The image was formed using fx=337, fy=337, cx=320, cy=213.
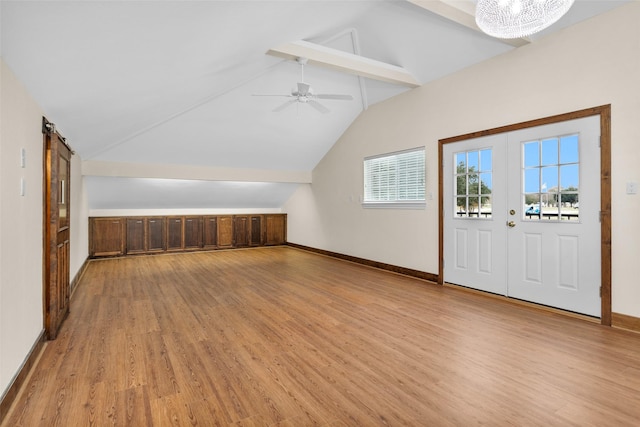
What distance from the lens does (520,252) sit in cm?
378

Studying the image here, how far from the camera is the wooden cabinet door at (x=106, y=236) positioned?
677cm

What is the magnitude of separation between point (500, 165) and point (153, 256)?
6672 millimetres

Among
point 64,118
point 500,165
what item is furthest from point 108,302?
point 500,165

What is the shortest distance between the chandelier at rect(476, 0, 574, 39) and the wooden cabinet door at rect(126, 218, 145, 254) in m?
7.21

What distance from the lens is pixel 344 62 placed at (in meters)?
4.38

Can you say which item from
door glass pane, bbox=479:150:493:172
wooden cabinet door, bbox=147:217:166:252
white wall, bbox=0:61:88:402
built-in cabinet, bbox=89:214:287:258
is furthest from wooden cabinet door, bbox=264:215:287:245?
white wall, bbox=0:61:88:402

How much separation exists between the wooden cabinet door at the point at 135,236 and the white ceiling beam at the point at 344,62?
522 centimetres

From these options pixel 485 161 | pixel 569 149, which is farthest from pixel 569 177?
pixel 485 161

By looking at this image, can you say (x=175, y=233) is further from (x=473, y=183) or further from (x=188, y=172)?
(x=473, y=183)

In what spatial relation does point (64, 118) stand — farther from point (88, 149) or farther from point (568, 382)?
point (568, 382)

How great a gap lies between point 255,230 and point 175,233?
1887mm

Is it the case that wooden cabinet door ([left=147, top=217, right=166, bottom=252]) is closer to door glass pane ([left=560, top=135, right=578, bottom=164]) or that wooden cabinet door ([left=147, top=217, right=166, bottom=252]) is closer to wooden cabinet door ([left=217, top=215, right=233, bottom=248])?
wooden cabinet door ([left=217, top=215, right=233, bottom=248])

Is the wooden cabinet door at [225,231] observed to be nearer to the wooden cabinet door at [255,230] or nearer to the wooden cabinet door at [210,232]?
the wooden cabinet door at [210,232]

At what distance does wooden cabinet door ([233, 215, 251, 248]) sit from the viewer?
27.2 ft
